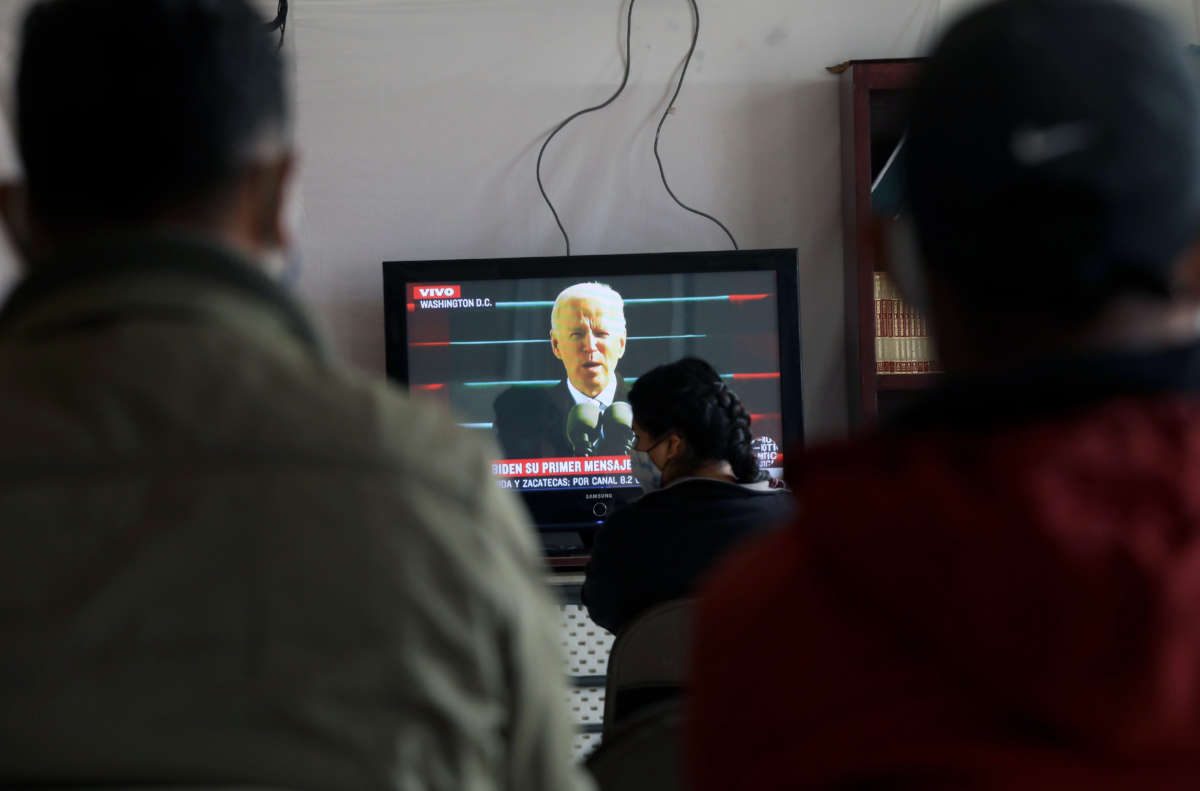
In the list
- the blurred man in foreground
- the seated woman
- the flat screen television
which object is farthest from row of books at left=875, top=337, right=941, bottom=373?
the blurred man in foreground

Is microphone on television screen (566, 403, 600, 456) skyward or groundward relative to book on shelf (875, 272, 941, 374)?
groundward

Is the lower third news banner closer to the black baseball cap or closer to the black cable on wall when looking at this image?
the black cable on wall

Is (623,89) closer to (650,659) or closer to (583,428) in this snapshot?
(583,428)

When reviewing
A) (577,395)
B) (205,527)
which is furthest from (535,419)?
(205,527)

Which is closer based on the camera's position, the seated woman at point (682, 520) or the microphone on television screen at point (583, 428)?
the seated woman at point (682, 520)

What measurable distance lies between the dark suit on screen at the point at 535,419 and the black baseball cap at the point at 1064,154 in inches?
123

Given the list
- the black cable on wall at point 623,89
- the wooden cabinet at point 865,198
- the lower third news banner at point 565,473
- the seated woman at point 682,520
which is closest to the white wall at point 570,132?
the black cable on wall at point 623,89

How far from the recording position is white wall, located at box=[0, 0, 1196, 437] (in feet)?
13.7

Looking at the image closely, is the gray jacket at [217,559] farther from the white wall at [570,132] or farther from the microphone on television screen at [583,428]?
the white wall at [570,132]

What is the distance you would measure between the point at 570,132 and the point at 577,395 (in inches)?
37.9

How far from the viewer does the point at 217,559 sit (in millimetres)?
757

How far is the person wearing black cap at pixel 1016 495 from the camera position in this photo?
0.61 m

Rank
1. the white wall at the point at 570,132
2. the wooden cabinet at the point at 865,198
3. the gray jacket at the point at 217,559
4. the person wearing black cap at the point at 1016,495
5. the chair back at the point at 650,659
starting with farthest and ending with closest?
the white wall at the point at 570,132, the wooden cabinet at the point at 865,198, the chair back at the point at 650,659, the gray jacket at the point at 217,559, the person wearing black cap at the point at 1016,495

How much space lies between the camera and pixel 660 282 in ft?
12.6
